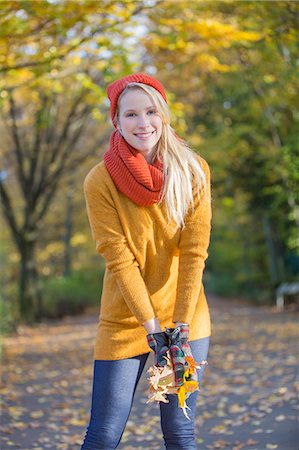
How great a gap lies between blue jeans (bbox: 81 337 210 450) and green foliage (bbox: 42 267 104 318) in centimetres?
1745

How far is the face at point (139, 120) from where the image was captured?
3139 mm

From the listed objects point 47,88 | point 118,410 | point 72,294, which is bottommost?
point 72,294

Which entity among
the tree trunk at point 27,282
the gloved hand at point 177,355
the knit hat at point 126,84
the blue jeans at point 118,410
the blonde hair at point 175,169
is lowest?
the tree trunk at point 27,282

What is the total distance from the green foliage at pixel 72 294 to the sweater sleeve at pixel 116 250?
57.4ft

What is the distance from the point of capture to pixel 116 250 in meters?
3.05

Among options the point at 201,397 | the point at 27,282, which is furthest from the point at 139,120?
the point at 27,282

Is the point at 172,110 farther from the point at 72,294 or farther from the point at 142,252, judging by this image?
the point at 72,294

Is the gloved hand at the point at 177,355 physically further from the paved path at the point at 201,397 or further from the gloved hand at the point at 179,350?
the paved path at the point at 201,397

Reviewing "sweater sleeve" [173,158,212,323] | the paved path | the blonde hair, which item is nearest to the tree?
the paved path

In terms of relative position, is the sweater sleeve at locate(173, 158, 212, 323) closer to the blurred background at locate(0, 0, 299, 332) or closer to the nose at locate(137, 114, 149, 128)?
the nose at locate(137, 114, 149, 128)

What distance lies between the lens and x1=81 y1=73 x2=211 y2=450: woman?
303 centimetres

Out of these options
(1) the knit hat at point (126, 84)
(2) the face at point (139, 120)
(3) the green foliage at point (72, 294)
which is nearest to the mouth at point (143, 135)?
(2) the face at point (139, 120)

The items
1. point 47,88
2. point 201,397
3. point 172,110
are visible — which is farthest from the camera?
point 47,88

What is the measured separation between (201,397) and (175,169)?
15.2 feet
